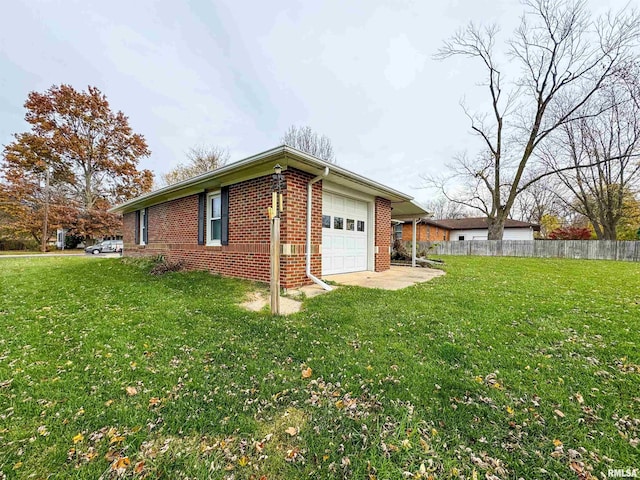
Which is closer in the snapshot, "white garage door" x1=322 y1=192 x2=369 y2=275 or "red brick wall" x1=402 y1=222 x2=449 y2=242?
"white garage door" x1=322 y1=192 x2=369 y2=275

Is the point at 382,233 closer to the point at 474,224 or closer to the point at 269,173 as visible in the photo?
the point at 269,173

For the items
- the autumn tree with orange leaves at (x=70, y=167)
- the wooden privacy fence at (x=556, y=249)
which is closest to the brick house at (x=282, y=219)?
the wooden privacy fence at (x=556, y=249)

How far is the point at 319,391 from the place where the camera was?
8.05 feet

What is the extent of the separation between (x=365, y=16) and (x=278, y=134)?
1196 centimetres

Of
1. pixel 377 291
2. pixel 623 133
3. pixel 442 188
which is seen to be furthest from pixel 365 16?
pixel 623 133

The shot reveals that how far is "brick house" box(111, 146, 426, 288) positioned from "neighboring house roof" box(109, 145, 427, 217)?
2 centimetres

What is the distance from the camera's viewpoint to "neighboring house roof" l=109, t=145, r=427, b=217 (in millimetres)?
5148

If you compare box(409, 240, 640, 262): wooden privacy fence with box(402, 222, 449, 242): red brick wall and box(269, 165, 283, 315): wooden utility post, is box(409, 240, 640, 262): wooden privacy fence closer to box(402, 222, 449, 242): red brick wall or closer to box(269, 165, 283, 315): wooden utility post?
box(402, 222, 449, 242): red brick wall

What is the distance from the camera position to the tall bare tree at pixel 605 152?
15.7m

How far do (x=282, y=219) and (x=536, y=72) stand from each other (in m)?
20.6

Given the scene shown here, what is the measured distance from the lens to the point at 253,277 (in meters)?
6.32

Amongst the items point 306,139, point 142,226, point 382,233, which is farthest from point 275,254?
point 306,139

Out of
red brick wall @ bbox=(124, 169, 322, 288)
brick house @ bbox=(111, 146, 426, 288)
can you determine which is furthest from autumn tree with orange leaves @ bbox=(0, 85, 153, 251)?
red brick wall @ bbox=(124, 169, 322, 288)

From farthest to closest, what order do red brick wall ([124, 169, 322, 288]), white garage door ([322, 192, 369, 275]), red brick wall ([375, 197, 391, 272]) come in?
red brick wall ([375, 197, 391, 272]), white garage door ([322, 192, 369, 275]), red brick wall ([124, 169, 322, 288])
